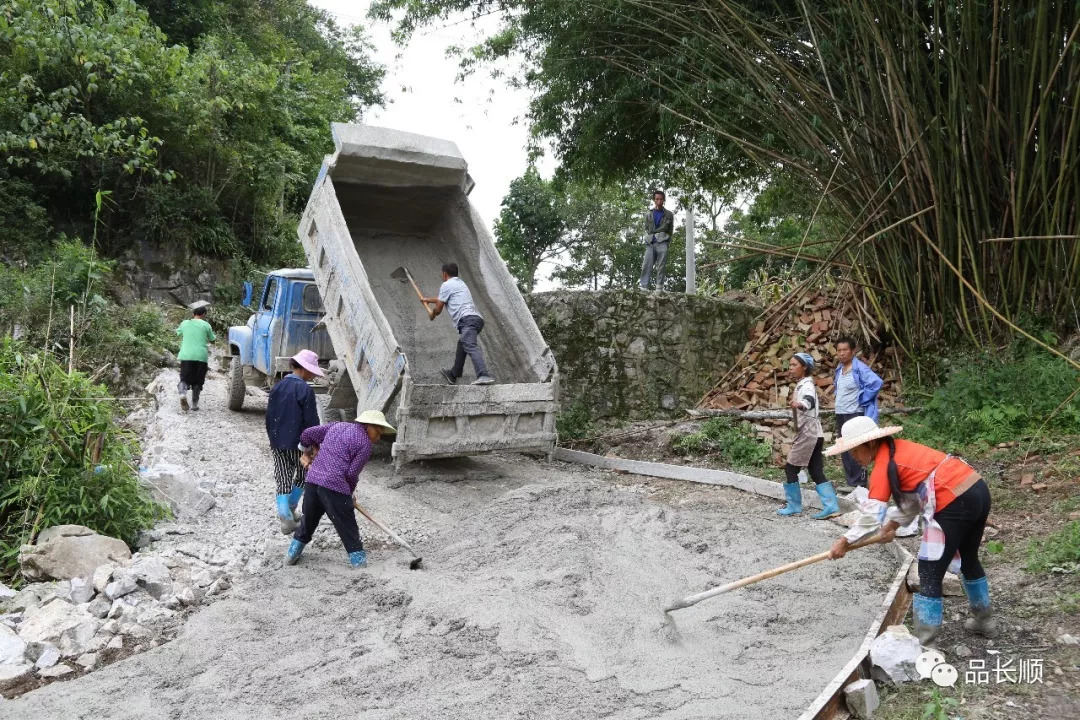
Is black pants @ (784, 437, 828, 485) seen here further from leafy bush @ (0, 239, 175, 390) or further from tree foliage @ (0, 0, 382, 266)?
tree foliage @ (0, 0, 382, 266)

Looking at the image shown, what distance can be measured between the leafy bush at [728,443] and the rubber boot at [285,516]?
4.29 metres

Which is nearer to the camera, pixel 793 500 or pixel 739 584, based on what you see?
pixel 739 584

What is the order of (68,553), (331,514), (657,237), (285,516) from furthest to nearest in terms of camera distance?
(657,237) → (285,516) → (331,514) → (68,553)

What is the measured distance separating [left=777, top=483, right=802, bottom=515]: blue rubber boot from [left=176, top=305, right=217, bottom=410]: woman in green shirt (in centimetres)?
662

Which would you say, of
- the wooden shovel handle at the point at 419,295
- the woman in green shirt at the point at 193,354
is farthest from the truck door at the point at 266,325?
the wooden shovel handle at the point at 419,295

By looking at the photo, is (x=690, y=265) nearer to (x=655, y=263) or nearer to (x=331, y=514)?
(x=655, y=263)

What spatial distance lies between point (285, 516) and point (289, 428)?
0.62 m

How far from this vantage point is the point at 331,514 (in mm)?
5301

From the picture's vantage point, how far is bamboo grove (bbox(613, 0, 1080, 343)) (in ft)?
22.9

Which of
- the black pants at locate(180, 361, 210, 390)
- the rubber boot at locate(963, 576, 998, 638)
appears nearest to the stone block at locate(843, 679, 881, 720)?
the rubber boot at locate(963, 576, 998, 638)

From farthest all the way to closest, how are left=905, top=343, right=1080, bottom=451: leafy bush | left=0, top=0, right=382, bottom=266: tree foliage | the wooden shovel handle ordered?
left=0, top=0, right=382, bottom=266: tree foliage
the wooden shovel handle
left=905, top=343, right=1080, bottom=451: leafy bush

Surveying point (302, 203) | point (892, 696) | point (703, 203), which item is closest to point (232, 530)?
point (892, 696)

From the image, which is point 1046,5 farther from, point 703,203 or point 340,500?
point 703,203

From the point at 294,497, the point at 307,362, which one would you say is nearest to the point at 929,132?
the point at 307,362
